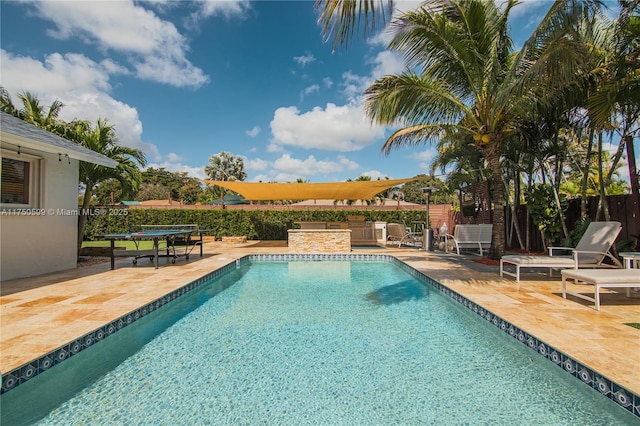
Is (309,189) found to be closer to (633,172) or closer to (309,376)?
(633,172)

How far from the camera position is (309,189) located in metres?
16.0

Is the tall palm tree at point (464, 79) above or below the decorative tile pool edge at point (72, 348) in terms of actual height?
above

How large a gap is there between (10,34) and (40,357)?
14.4 meters

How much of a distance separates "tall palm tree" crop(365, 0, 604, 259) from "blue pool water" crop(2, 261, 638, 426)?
17.7 feet

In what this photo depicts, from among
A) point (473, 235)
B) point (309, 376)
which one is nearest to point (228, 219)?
point (473, 235)

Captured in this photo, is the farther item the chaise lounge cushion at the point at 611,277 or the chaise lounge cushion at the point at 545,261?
the chaise lounge cushion at the point at 545,261

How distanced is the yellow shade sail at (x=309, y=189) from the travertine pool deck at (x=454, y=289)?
6500 millimetres

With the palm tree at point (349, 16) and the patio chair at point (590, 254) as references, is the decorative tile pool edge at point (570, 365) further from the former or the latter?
the palm tree at point (349, 16)

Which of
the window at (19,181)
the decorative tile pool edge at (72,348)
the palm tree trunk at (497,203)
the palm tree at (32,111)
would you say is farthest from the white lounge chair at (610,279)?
the palm tree at (32,111)

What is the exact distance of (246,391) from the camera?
3.45 metres

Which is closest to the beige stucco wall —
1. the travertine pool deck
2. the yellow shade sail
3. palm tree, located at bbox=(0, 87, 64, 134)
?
the travertine pool deck

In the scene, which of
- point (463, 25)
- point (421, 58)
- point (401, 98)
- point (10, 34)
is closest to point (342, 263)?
point (401, 98)

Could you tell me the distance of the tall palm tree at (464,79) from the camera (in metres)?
7.99

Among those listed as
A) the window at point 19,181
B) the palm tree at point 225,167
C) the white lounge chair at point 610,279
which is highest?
the palm tree at point 225,167
